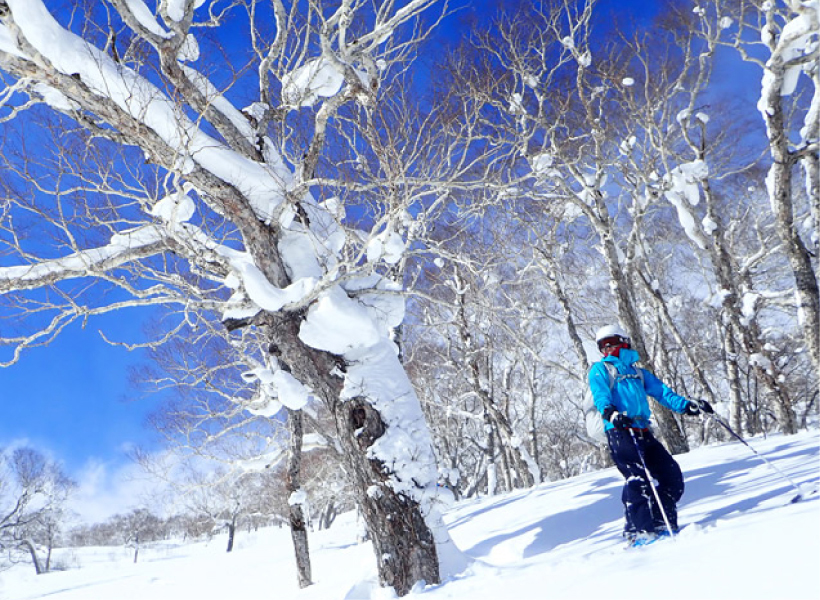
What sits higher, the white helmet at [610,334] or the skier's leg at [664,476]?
the white helmet at [610,334]

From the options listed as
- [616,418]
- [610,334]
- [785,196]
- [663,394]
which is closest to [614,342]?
[610,334]

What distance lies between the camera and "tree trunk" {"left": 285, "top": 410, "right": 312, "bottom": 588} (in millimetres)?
7227

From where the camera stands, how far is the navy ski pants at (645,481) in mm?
3393

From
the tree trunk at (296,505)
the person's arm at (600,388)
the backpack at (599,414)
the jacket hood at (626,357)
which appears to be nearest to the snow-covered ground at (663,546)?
the backpack at (599,414)

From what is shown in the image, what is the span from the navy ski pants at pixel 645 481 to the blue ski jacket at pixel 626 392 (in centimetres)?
12

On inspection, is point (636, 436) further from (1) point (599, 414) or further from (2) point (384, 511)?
(2) point (384, 511)

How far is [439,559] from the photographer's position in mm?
3713

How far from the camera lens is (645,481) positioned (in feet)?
11.3

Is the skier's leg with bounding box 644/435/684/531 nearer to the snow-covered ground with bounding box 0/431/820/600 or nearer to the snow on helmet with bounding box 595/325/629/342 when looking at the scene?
Result: the snow-covered ground with bounding box 0/431/820/600

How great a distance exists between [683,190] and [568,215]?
202 centimetres

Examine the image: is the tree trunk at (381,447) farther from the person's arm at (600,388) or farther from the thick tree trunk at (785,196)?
the thick tree trunk at (785,196)

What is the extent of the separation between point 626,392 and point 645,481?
65 centimetres

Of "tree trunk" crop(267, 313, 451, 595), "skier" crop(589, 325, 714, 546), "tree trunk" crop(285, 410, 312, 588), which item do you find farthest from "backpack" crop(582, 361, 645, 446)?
"tree trunk" crop(285, 410, 312, 588)

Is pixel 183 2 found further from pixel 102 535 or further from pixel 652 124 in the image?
pixel 102 535
